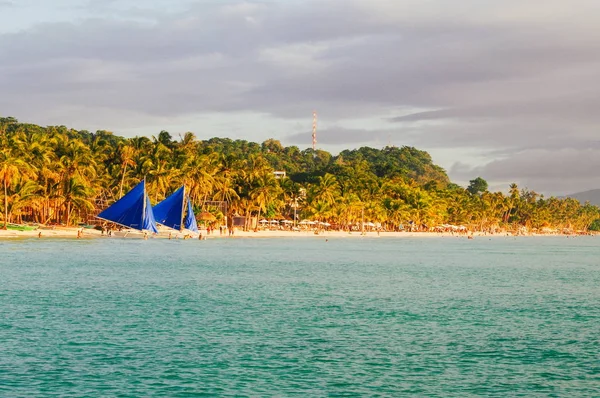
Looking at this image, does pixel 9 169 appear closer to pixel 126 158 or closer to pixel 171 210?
pixel 171 210

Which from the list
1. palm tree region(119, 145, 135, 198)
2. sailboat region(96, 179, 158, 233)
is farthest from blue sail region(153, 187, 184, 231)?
palm tree region(119, 145, 135, 198)

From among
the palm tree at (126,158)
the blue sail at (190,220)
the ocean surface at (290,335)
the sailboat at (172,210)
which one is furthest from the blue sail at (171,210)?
the ocean surface at (290,335)

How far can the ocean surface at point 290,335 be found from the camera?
61.5ft

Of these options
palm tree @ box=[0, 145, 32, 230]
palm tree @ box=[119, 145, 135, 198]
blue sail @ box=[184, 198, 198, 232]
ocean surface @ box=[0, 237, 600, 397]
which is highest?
palm tree @ box=[119, 145, 135, 198]

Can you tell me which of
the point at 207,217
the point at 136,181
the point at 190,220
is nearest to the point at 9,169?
the point at 190,220

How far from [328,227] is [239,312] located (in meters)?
139

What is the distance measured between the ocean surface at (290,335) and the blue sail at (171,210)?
47188 millimetres

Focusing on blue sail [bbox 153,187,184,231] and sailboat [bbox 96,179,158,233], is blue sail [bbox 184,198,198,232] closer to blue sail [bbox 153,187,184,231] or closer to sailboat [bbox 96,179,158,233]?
blue sail [bbox 153,187,184,231]

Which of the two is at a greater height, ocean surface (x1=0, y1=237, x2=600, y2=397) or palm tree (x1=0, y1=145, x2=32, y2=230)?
palm tree (x1=0, y1=145, x2=32, y2=230)

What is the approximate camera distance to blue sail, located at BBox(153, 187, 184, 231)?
96500 mm

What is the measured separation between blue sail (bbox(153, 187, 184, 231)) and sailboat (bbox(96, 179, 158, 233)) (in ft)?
15.9

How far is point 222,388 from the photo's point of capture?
1817 centimetres

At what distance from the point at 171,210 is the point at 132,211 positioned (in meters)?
9.90

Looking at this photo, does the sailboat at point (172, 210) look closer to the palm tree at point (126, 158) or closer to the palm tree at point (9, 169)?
the palm tree at point (126, 158)
